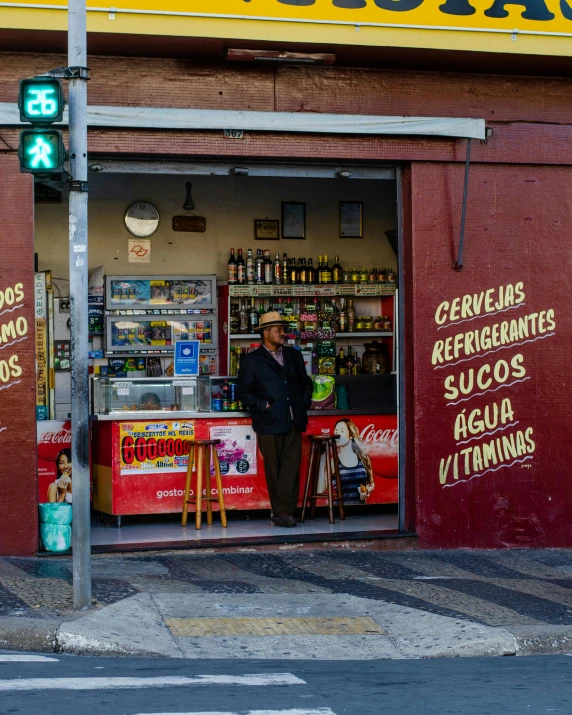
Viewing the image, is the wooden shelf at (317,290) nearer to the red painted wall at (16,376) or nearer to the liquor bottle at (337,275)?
the liquor bottle at (337,275)

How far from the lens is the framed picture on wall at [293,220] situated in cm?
1474

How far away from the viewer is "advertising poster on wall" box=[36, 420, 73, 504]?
11695 mm

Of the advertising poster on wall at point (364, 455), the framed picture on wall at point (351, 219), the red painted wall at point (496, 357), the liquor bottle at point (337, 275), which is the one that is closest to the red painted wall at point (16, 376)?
the advertising poster on wall at point (364, 455)

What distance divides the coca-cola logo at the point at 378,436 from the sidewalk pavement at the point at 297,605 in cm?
184

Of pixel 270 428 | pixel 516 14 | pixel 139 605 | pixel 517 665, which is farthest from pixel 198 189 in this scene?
pixel 517 665

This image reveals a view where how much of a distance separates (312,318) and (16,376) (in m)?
5.18

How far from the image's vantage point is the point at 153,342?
14070mm

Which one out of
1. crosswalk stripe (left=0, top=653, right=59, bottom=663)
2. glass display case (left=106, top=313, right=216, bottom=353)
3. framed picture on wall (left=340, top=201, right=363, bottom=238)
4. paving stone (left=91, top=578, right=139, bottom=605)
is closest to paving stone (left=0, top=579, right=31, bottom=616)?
paving stone (left=91, top=578, right=139, bottom=605)

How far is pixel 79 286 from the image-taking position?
793 cm

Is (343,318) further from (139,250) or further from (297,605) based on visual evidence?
(297,605)

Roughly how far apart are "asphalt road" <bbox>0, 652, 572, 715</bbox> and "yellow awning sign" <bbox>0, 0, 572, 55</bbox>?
520 centimetres

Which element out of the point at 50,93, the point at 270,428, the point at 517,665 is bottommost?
the point at 517,665

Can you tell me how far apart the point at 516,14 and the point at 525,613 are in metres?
5.36

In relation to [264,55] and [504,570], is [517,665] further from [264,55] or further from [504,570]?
[264,55]
